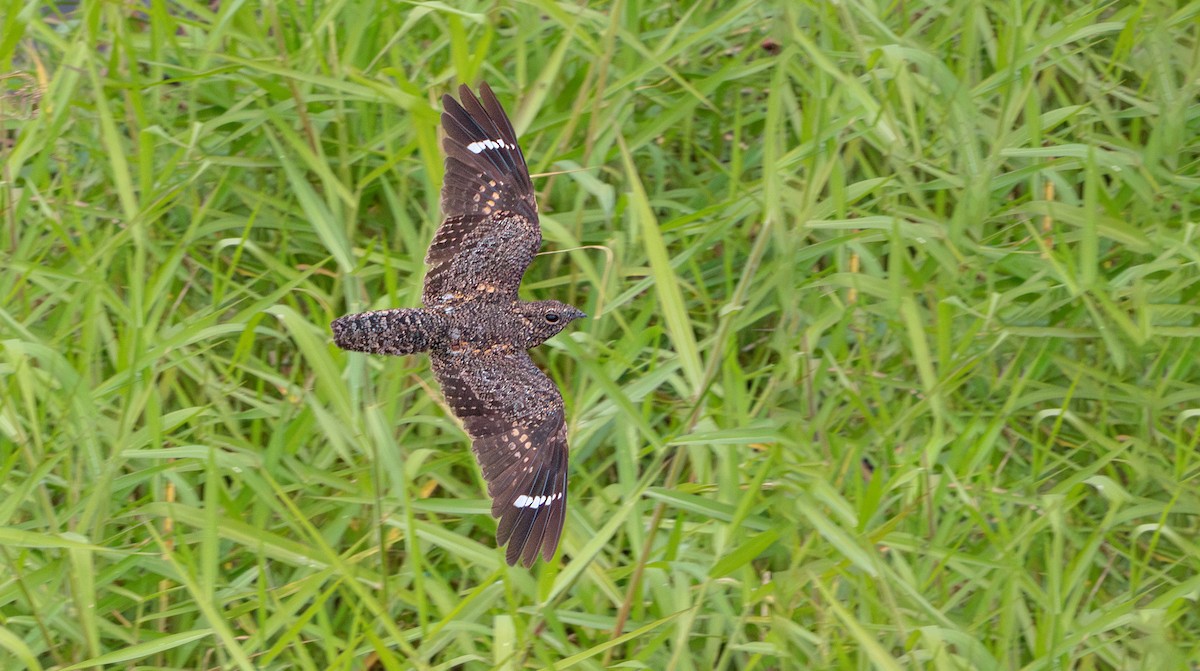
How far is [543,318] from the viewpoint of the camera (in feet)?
8.23

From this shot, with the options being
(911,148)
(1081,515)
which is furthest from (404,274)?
(1081,515)

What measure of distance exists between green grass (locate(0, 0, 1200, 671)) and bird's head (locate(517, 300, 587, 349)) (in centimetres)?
10

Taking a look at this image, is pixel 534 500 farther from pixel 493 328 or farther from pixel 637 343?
pixel 637 343

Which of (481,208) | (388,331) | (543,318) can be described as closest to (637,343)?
(543,318)

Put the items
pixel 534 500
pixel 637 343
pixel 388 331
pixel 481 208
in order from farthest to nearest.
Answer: pixel 637 343 < pixel 481 208 < pixel 534 500 < pixel 388 331

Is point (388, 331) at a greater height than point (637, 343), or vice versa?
point (388, 331)

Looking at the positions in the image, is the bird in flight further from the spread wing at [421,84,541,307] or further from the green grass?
the green grass

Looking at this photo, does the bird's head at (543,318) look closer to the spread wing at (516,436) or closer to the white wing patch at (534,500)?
the spread wing at (516,436)

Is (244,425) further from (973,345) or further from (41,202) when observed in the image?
(973,345)

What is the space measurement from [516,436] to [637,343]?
0.51 metres

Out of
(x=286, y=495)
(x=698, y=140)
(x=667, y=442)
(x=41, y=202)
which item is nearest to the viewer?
(x=667, y=442)

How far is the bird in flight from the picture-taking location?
7.82 ft

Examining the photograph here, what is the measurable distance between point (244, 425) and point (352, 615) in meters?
0.53

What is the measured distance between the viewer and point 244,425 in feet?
9.60
